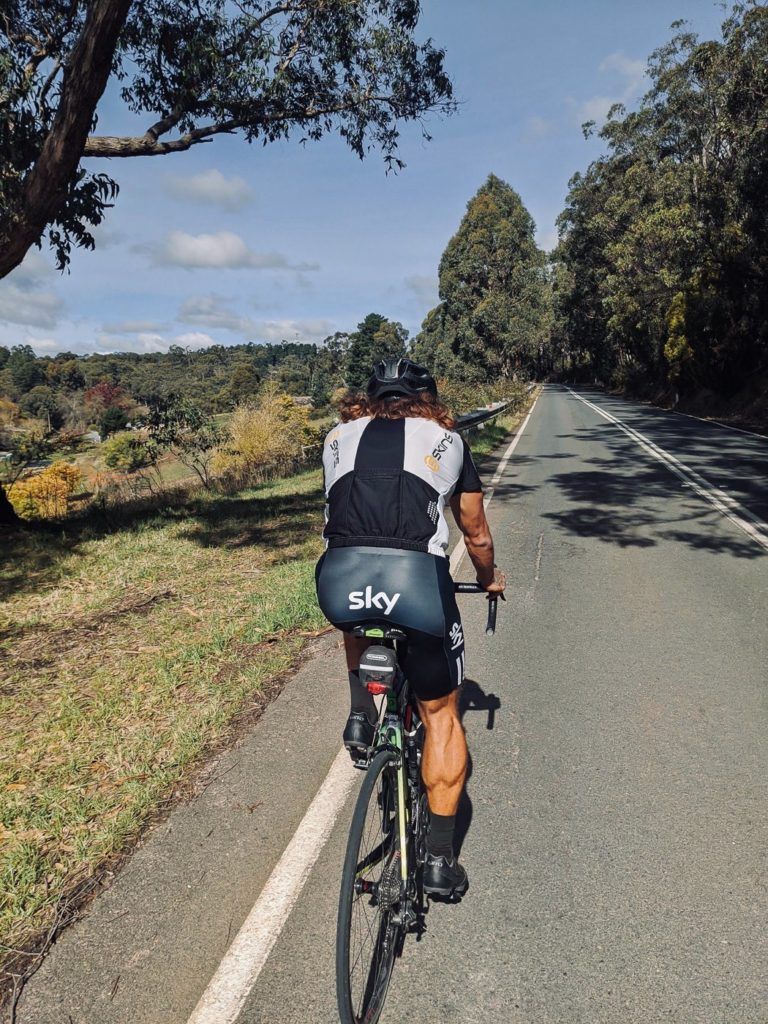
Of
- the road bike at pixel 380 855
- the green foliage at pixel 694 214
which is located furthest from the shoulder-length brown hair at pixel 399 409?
the green foliage at pixel 694 214

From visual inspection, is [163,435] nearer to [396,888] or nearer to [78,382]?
[396,888]

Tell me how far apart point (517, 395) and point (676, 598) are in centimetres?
2975

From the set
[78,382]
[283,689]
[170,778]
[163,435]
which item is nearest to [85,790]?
[170,778]

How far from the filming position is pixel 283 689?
4.37 meters

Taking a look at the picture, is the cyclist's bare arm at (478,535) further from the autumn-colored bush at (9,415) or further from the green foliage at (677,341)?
the green foliage at (677,341)

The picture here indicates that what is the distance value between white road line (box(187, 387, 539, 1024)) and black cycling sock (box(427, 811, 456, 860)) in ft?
2.02

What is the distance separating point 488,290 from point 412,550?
2091 inches

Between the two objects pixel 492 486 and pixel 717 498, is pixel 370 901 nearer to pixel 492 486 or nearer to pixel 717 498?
pixel 717 498

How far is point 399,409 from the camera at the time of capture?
2.43 metres

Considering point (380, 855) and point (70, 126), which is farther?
point (70, 126)

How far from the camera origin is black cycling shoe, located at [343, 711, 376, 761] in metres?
2.54

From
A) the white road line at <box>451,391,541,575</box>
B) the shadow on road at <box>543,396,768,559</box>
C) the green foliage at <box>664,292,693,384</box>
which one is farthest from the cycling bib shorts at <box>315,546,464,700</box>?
the green foliage at <box>664,292,693,384</box>

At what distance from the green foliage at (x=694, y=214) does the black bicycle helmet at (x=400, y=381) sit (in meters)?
23.0

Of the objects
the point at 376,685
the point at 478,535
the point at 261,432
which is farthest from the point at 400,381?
the point at 261,432
